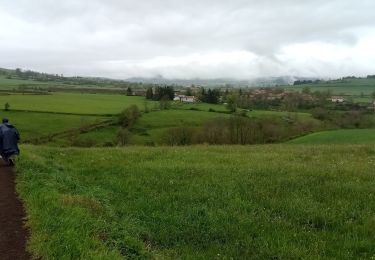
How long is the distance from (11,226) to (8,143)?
32.0ft

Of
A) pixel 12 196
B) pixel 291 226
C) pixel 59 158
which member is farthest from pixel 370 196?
pixel 59 158

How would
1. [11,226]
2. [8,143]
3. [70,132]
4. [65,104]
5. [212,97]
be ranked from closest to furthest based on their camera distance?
[11,226] < [8,143] < [70,132] < [65,104] < [212,97]

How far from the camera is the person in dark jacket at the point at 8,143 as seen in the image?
59.9 feet

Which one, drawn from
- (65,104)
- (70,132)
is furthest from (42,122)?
(65,104)

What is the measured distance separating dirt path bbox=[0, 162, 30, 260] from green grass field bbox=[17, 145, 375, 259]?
0.23 m

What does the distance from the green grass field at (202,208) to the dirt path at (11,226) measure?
23cm

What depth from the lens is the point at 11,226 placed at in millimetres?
9453

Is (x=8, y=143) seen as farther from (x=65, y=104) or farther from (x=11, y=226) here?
(x=65, y=104)

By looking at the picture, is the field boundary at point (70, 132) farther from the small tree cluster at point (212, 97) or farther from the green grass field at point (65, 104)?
the small tree cluster at point (212, 97)

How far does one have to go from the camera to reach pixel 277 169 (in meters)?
15.7

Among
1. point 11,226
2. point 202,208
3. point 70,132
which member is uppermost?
point 11,226

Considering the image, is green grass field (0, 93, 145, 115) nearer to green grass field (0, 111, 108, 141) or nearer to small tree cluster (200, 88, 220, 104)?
green grass field (0, 111, 108, 141)

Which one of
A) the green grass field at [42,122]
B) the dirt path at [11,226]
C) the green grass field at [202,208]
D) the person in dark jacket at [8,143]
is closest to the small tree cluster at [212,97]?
the green grass field at [42,122]

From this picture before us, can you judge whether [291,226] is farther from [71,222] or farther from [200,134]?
[200,134]
